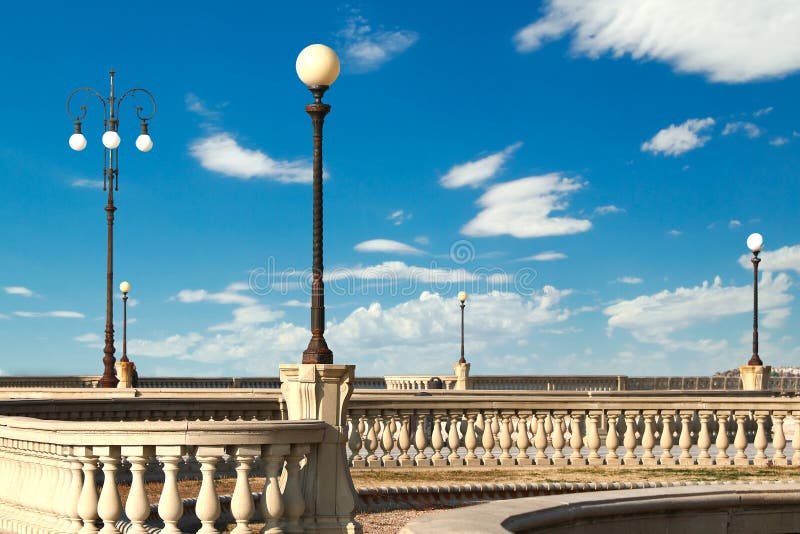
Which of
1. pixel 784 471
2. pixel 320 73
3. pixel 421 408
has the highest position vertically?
pixel 320 73

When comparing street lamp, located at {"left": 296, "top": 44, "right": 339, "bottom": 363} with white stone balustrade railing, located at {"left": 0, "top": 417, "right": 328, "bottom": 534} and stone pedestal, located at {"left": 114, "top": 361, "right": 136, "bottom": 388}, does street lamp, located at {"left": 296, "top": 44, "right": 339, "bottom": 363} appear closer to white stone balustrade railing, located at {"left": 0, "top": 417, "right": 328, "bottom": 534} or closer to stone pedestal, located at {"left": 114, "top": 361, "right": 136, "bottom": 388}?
white stone balustrade railing, located at {"left": 0, "top": 417, "right": 328, "bottom": 534}

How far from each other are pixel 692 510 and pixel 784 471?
1085cm

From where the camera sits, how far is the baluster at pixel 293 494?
8828mm

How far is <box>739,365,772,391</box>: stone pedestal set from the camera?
1228 inches

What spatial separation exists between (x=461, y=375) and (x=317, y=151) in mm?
27133

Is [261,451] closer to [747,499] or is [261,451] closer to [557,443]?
[747,499]

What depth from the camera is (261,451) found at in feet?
28.3

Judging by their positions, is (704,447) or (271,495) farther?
(704,447)

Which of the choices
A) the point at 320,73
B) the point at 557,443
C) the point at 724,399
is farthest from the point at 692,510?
the point at 724,399

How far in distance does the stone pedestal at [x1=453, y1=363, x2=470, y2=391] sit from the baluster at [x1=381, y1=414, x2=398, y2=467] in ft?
68.1

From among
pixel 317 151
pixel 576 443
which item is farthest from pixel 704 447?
pixel 317 151

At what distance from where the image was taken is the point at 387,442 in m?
17.8

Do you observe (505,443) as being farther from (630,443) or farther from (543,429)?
(630,443)

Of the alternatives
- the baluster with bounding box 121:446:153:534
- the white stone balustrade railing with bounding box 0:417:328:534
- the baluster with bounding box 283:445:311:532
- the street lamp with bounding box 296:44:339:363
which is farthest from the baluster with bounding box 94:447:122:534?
the street lamp with bounding box 296:44:339:363
